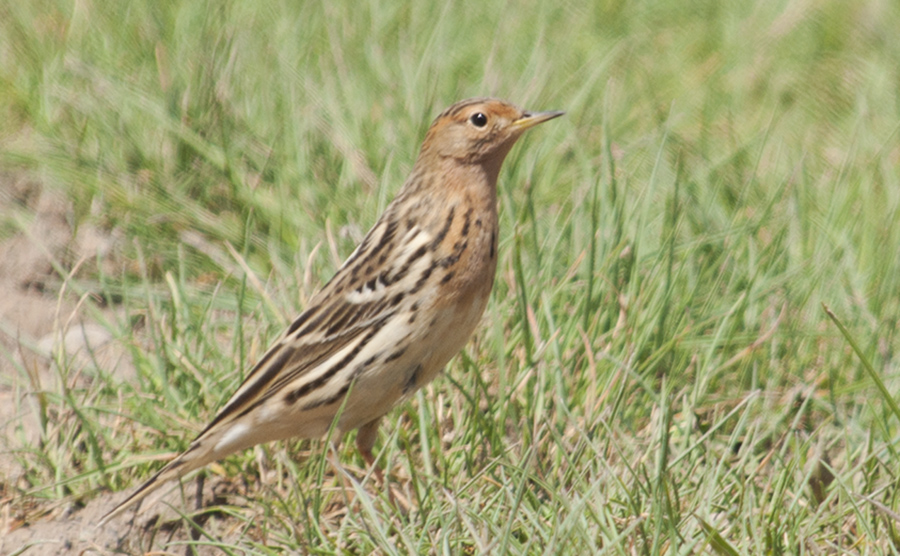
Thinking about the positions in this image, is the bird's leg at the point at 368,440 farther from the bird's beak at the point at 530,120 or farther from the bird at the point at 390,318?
Answer: the bird's beak at the point at 530,120

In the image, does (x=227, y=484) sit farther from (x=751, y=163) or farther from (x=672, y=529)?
(x=751, y=163)

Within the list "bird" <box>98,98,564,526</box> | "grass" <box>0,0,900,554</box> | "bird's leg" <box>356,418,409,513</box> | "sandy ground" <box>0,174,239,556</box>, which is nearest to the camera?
"grass" <box>0,0,900,554</box>

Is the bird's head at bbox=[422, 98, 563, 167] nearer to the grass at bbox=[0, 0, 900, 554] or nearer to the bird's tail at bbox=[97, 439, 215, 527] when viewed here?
the grass at bbox=[0, 0, 900, 554]

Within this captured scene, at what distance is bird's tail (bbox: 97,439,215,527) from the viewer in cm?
419

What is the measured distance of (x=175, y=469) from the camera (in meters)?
4.21

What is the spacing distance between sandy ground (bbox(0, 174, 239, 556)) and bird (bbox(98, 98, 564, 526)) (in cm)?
18

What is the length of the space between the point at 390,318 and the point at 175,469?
33.8 inches

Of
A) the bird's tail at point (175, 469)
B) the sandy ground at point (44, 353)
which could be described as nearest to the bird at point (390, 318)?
the bird's tail at point (175, 469)

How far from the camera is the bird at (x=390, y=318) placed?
13.6 ft

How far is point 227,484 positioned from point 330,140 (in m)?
2.03

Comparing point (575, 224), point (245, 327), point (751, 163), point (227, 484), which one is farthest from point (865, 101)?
point (227, 484)

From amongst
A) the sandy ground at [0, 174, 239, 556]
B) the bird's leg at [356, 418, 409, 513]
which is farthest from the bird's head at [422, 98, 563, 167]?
the sandy ground at [0, 174, 239, 556]

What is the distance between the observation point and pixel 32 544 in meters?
4.09

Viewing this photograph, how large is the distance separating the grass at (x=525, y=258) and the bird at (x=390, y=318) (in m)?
0.19
